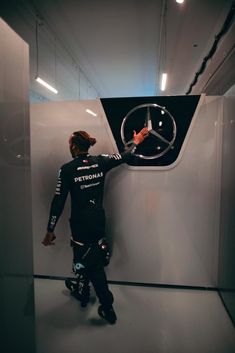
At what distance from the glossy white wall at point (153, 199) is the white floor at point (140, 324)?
22 centimetres

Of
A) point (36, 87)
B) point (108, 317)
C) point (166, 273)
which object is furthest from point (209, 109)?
point (36, 87)

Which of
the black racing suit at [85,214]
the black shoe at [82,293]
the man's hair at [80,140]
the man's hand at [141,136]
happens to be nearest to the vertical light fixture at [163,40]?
the man's hand at [141,136]

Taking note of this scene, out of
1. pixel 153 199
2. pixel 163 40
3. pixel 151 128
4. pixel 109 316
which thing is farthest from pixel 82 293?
pixel 163 40

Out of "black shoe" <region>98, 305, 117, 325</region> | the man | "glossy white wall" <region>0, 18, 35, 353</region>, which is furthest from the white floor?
"glossy white wall" <region>0, 18, 35, 353</region>

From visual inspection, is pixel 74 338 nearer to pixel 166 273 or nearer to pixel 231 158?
pixel 166 273

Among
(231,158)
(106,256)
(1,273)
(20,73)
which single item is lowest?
(106,256)

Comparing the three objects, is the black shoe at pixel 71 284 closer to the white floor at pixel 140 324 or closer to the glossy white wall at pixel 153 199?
the white floor at pixel 140 324

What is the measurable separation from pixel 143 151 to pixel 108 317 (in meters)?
1.56

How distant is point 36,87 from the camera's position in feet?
20.5

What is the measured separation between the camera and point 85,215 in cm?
179

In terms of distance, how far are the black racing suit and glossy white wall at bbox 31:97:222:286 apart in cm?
47

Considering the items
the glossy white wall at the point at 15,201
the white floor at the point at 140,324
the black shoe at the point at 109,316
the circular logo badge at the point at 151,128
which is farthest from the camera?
the circular logo badge at the point at 151,128

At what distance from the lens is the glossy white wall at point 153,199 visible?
7.05 feet

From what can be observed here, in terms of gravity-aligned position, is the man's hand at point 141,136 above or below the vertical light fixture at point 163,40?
below
